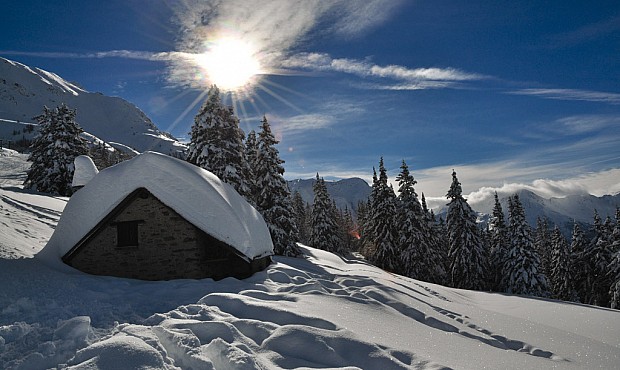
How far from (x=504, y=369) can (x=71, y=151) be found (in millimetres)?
36736

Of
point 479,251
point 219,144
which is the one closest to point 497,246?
point 479,251

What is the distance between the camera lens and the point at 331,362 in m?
4.98

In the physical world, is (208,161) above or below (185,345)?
above

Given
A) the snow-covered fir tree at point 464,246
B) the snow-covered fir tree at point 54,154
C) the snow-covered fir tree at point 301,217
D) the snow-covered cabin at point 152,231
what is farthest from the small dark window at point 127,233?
the snow-covered fir tree at point 301,217

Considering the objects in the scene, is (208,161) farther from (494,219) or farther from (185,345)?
(494,219)

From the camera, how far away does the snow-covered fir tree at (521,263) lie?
27781mm

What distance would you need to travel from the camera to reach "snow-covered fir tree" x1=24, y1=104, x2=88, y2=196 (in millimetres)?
29500

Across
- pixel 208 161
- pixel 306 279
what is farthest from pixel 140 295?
pixel 208 161

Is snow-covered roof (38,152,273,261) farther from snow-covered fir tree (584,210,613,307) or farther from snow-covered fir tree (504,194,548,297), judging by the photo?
snow-covered fir tree (584,210,613,307)

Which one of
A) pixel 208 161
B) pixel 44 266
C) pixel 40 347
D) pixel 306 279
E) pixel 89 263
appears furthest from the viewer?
pixel 208 161

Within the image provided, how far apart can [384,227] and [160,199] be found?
24075 mm

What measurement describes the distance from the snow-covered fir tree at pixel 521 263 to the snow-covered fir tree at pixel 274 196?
2010 centimetres

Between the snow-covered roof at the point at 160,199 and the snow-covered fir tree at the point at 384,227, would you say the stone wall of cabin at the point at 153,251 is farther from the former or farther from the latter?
the snow-covered fir tree at the point at 384,227

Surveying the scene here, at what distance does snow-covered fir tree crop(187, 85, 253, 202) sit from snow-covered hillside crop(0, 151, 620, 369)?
39.1ft
